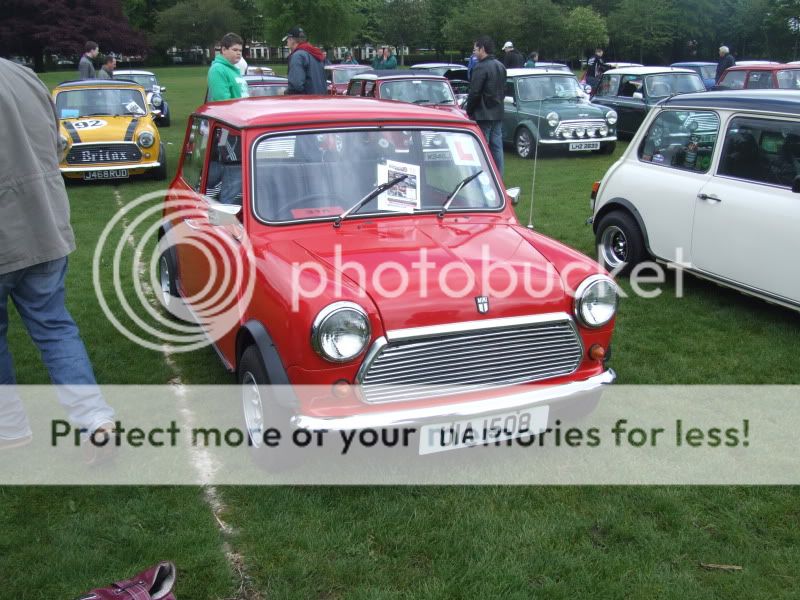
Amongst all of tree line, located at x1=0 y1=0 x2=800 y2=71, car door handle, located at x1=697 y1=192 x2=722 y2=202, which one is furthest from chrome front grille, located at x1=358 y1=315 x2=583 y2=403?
tree line, located at x1=0 y1=0 x2=800 y2=71

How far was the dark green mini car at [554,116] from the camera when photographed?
551 inches

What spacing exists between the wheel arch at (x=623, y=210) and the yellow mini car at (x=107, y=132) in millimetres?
7575

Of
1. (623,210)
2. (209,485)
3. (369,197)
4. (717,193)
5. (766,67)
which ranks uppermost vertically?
(766,67)

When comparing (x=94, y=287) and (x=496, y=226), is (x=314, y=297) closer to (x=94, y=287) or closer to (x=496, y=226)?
(x=496, y=226)

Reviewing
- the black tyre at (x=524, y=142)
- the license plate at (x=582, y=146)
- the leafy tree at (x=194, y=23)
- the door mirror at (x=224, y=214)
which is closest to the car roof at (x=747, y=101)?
the door mirror at (x=224, y=214)

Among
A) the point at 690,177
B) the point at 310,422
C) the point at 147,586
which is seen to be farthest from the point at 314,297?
the point at 690,177

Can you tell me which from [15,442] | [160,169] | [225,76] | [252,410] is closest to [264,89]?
[160,169]

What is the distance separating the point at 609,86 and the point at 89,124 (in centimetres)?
1070

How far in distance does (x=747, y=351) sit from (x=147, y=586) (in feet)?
14.5

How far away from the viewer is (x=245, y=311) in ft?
12.8

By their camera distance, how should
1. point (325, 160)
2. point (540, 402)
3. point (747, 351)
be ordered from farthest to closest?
point (747, 351)
point (325, 160)
point (540, 402)

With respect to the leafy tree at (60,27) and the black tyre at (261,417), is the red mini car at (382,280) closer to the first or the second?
the black tyre at (261,417)

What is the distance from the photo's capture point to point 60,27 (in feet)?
180

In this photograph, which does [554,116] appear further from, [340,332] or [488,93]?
[340,332]
